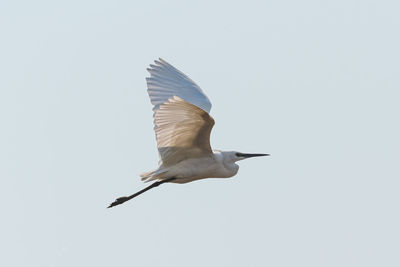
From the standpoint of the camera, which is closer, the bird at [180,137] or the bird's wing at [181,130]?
the bird's wing at [181,130]

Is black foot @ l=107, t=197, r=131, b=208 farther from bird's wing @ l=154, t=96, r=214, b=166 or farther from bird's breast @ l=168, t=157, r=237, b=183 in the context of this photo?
bird's wing @ l=154, t=96, r=214, b=166

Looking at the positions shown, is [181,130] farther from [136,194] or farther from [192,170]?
[136,194]

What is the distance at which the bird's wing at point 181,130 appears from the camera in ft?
35.9

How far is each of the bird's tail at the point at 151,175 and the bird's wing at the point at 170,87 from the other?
109 cm

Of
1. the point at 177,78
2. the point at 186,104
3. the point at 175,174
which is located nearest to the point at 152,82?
the point at 177,78

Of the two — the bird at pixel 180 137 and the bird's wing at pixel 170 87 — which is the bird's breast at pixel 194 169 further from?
the bird's wing at pixel 170 87

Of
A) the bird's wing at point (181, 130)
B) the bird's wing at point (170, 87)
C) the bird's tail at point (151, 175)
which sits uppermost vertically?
the bird's wing at point (170, 87)

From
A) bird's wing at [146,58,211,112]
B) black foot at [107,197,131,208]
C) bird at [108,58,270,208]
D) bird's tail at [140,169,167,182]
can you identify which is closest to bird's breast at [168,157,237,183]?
bird at [108,58,270,208]

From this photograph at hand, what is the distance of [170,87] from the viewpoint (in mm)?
13219

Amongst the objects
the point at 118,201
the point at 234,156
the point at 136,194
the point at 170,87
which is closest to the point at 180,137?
the point at 170,87

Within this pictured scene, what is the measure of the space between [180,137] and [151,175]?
3.69 ft

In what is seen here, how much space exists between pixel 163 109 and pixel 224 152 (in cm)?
261

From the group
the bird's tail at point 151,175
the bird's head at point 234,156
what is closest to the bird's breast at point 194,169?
the bird's tail at point 151,175

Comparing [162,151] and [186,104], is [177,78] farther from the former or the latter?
[186,104]
